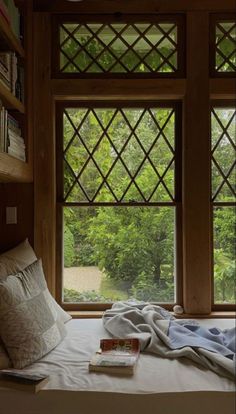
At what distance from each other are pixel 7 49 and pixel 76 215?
0.90 m

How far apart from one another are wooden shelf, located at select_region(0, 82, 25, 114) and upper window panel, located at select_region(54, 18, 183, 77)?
1.26ft

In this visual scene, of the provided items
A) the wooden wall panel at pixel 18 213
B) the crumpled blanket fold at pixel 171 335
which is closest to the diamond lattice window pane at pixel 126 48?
the wooden wall panel at pixel 18 213

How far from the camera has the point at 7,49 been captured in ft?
6.02

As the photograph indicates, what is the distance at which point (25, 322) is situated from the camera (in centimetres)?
140

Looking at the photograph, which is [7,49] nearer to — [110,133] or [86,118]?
[86,118]

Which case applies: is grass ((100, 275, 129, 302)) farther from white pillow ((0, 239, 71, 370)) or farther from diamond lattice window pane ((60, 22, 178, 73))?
diamond lattice window pane ((60, 22, 178, 73))

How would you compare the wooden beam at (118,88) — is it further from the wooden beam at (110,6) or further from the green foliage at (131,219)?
the wooden beam at (110,6)

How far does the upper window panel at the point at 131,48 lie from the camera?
79.8 inches

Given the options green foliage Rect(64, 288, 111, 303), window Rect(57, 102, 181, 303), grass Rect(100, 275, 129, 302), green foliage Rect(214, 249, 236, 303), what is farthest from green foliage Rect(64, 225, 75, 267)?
green foliage Rect(214, 249, 236, 303)

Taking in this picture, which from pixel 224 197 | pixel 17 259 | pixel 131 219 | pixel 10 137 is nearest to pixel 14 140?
pixel 10 137

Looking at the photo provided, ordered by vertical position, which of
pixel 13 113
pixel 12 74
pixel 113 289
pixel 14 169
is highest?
pixel 12 74

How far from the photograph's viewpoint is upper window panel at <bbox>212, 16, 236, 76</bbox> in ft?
6.26

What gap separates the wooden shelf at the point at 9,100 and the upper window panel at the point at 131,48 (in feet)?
1.26

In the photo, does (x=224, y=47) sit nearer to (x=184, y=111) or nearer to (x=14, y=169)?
(x=184, y=111)
